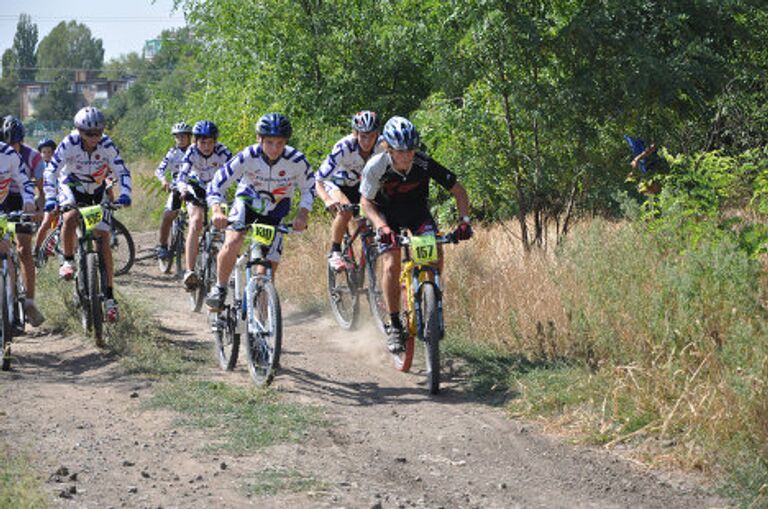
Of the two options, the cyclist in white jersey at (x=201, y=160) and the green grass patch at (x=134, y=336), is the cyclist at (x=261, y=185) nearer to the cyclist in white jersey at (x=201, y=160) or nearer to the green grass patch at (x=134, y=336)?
the green grass patch at (x=134, y=336)

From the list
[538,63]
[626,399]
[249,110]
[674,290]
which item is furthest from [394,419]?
[249,110]

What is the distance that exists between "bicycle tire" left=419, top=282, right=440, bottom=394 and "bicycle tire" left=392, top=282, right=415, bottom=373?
A: 340mm

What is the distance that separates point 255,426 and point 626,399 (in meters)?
2.36

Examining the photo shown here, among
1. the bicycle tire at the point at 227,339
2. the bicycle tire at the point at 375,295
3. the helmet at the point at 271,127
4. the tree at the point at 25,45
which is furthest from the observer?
the tree at the point at 25,45

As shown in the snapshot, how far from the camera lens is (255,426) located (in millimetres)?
7098

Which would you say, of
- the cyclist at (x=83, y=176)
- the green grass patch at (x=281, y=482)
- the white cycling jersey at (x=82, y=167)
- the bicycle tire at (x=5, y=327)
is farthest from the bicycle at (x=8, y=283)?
the green grass patch at (x=281, y=482)

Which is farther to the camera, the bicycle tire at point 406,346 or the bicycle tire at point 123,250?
the bicycle tire at point 123,250

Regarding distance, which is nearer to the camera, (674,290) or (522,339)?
(674,290)

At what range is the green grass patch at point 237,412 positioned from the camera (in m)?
6.82

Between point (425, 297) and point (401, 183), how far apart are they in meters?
1.15

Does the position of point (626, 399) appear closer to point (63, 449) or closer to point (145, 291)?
point (63, 449)

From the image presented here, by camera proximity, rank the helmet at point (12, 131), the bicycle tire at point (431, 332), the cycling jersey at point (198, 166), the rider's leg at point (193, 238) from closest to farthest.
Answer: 1. the bicycle tire at point (431, 332)
2. the rider's leg at point (193, 238)
3. the helmet at point (12, 131)
4. the cycling jersey at point (198, 166)

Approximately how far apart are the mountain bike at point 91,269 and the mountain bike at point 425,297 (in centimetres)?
294

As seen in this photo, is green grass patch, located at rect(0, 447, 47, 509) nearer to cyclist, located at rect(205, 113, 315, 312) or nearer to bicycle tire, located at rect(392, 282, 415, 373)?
cyclist, located at rect(205, 113, 315, 312)
